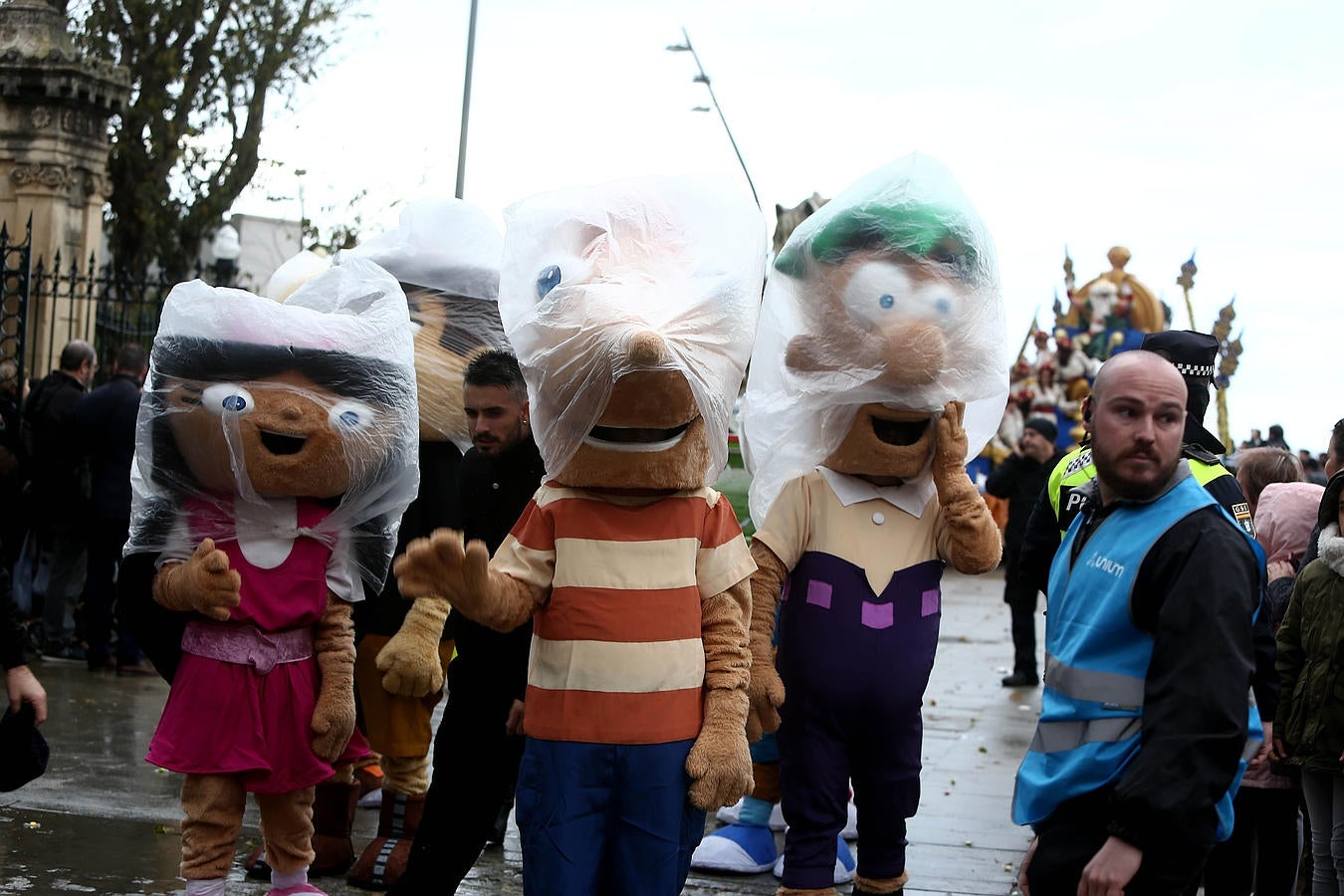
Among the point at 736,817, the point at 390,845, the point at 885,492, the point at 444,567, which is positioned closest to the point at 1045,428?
the point at 736,817

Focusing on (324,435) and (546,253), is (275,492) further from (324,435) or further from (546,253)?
(546,253)

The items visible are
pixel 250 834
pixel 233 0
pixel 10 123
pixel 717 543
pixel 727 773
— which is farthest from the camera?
pixel 233 0

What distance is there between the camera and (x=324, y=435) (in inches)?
183

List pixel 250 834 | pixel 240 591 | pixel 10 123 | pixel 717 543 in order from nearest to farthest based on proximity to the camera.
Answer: pixel 717 543 → pixel 240 591 → pixel 250 834 → pixel 10 123

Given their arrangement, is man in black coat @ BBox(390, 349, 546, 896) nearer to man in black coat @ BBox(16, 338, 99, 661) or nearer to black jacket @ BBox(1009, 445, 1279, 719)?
black jacket @ BBox(1009, 445, 1279, 719)

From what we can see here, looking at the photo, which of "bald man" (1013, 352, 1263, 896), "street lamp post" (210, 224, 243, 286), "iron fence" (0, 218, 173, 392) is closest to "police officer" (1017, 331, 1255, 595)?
"bald man" (1013, 352, 1263, 896)

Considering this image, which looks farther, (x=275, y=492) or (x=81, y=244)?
(x=81, y=244)

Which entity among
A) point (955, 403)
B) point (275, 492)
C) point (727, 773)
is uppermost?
point (955, 403)

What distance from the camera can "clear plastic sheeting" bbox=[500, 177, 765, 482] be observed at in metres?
3.97

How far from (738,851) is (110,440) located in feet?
16.9

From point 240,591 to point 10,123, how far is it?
→ 32.0 feet

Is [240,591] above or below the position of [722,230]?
below

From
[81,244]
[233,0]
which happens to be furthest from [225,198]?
[81,244]

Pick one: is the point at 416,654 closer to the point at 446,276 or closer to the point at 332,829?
the point at 332,829
